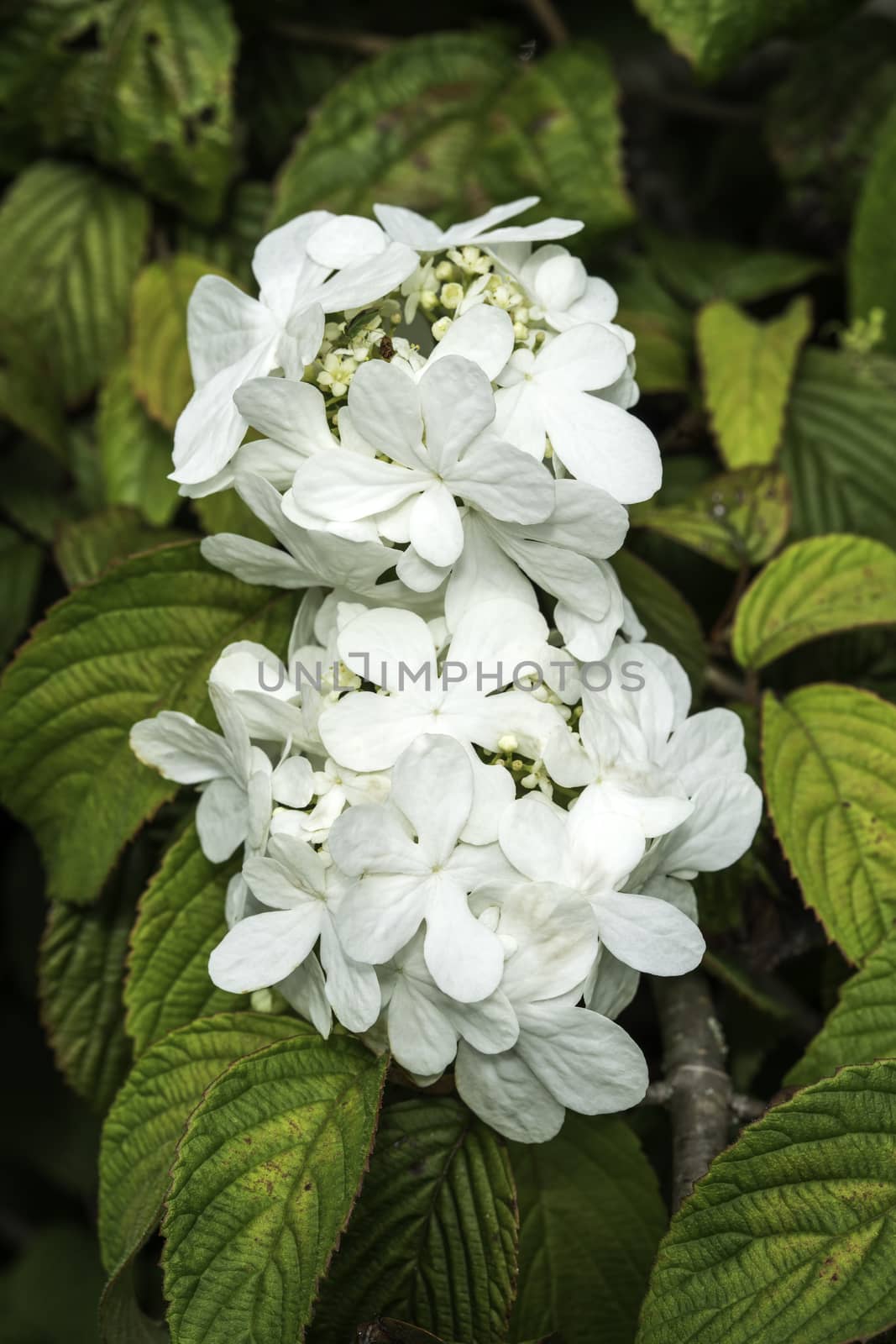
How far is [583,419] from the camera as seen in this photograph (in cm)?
60

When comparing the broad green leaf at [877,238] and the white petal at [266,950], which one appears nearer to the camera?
the white petal at [266,950]

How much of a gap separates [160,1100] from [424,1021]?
8.4 inches

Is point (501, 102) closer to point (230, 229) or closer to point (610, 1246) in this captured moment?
point (230, 229)

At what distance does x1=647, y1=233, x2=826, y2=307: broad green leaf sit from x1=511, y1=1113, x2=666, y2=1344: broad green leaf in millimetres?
839

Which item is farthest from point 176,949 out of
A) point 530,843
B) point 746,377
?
point 746,377

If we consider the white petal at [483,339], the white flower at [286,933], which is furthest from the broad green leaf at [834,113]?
the white flower at [286,933]

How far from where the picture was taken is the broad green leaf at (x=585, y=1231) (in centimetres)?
73

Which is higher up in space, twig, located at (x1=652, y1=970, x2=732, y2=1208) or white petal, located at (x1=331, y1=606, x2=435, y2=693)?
white petal, located at (x1=331, y1=606, x2=435, y2=693)

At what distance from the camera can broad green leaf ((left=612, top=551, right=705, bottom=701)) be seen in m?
0.80

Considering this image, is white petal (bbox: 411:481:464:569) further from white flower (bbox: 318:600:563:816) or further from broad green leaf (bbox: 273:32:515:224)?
broad green leaf (bbox: 273:32:515:224)

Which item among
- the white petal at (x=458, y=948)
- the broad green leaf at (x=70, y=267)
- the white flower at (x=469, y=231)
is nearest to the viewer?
the white petal at (x=458, y=948)

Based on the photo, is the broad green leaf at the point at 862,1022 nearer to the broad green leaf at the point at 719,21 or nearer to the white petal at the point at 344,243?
the white petal at the point at 344,243

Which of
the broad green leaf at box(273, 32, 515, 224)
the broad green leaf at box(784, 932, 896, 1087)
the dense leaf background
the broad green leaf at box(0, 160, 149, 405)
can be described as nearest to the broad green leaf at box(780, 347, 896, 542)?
the dense leaf background

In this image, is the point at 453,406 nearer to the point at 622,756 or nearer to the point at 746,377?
the point at 622,756
